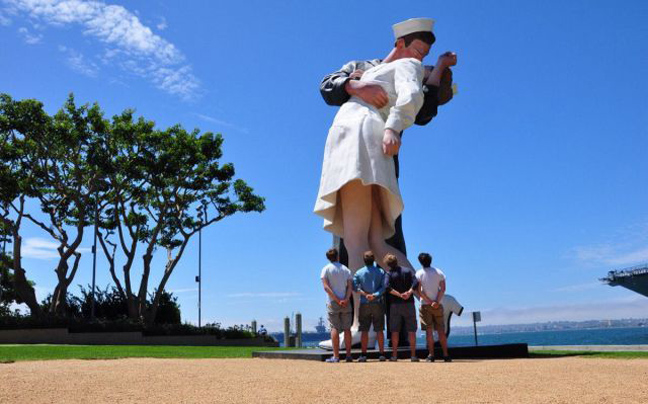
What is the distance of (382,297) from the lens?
7414mm

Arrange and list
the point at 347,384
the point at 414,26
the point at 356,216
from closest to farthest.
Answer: the point at 347,384 < the point at 356,216 < the point at 414,26

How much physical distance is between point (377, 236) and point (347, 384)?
408 centimetres

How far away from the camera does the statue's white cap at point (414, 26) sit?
30.0ft

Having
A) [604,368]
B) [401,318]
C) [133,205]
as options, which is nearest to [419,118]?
[401,318]

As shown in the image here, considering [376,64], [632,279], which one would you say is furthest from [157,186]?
[632,279]

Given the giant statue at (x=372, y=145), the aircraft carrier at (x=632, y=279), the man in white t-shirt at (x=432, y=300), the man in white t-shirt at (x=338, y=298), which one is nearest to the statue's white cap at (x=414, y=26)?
the giant statue at (x=372, y=145)

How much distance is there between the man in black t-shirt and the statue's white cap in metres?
3.75

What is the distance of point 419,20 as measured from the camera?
9.11m

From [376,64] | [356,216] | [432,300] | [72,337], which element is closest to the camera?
[432,300]

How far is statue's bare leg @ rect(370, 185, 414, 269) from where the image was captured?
28.7 feet

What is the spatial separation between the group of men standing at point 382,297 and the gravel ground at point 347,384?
67cm

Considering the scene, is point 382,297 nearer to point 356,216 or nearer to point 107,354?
point 356,216

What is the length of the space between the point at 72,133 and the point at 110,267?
6.10 metres

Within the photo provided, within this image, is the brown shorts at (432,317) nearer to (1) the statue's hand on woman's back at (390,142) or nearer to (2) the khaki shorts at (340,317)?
(2) the khaki shorts at (340,317)
